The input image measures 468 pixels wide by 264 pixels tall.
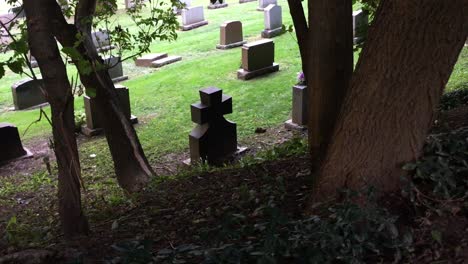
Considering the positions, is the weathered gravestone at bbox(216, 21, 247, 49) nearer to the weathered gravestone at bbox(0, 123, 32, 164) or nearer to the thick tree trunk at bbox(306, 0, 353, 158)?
the weathered gravestone at bbox(0, 123, 32, 164)

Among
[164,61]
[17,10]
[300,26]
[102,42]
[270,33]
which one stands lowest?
[164,61]

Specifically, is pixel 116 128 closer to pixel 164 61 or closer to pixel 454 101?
pixel 454 101

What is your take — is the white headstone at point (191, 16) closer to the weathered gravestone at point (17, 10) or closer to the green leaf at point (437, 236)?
the weathered gravestone at point (17, 10)

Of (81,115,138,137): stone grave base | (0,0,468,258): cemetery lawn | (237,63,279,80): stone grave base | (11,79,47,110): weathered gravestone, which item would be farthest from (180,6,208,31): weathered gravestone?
(81,115,138,137): stone grave base

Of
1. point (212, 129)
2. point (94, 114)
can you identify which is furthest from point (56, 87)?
point (94, 114)

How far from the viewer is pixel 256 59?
11.7 metres

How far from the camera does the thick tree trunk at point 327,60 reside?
3219 millimetres

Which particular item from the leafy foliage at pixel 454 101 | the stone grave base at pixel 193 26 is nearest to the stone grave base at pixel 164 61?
the stone grave base at pixel 193 26

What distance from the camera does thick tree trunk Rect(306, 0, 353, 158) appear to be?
3.22 metres

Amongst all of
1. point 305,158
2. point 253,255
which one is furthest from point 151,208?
point 253,255

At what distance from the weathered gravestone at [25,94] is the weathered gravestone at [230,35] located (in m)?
5.32

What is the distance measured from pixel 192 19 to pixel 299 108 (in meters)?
10.6

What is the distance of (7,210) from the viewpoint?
664 centimetres

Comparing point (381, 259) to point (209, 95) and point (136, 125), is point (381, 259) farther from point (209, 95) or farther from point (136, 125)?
point (136, 125)
